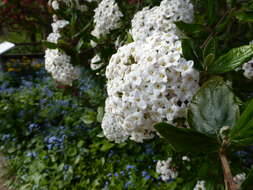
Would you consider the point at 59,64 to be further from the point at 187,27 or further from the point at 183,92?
the point at 183,92

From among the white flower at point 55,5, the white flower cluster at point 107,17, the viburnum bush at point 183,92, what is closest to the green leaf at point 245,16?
the viburnum bush at point 183,92

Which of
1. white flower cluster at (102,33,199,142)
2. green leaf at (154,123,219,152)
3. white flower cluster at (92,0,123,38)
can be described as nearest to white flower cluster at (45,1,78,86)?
white flower cluster at (92,0,123,38)

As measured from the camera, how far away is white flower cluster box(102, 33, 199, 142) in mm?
732

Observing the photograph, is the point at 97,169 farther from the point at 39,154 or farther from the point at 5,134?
the point at 5,134

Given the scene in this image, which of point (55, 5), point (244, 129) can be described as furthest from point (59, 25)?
point (244, 129)

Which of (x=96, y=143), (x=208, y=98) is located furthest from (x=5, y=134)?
(x=208, y=98)

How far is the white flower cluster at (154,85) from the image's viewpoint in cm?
73

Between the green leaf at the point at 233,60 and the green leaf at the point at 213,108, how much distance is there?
0.07 metres

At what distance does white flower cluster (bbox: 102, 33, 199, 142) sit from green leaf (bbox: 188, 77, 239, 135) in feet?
0.18

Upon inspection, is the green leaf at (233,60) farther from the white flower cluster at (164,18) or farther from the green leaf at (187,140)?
the white flower cluster at (164,18)

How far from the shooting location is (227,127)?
64 centimetres

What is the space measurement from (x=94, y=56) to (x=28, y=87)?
2.94 m

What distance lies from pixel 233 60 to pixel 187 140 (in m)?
0.27

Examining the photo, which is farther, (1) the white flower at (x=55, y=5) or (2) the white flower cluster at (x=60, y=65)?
(1) the white flower at (x=55, y=5)
